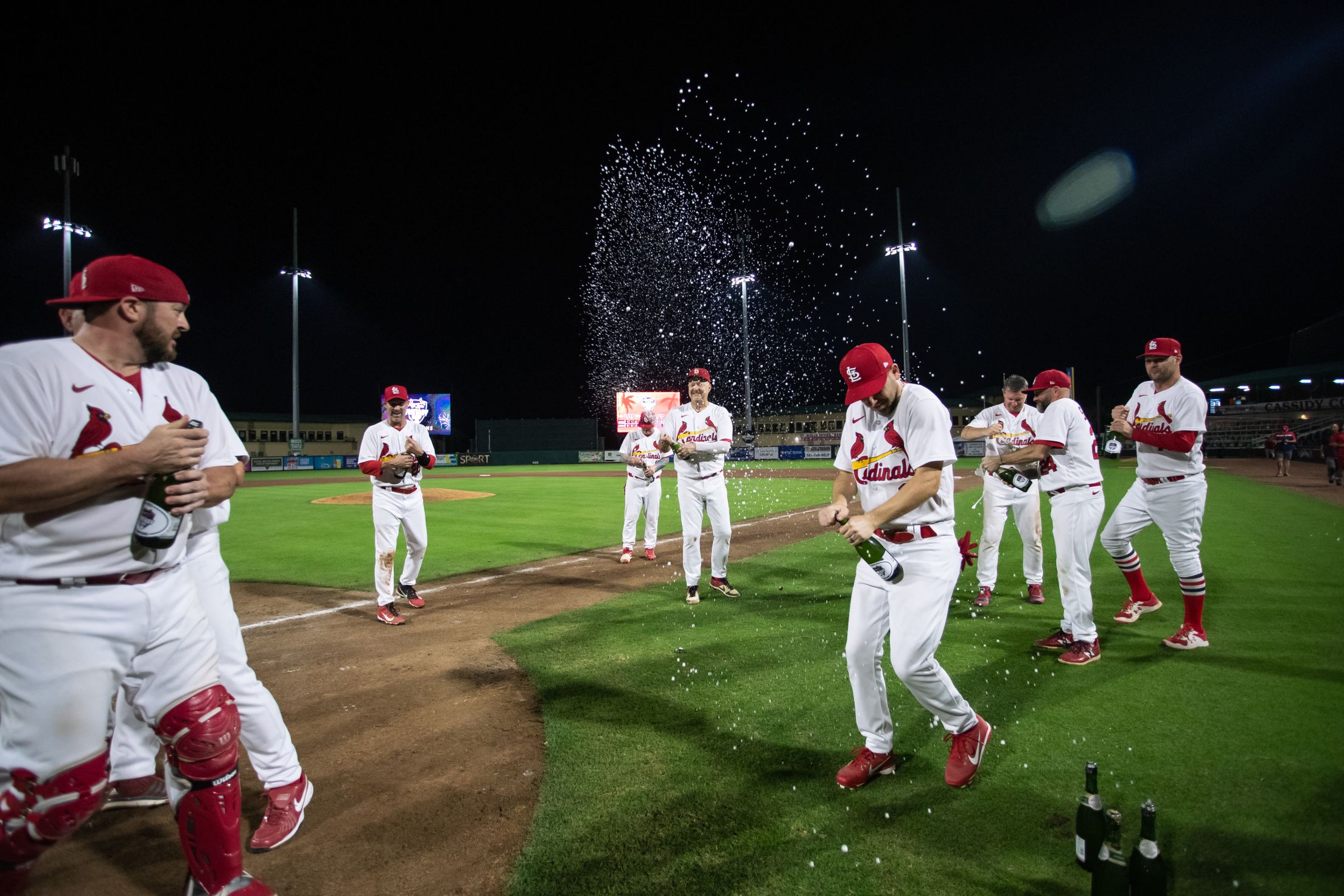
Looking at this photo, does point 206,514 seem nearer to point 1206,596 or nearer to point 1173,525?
point 1173,525

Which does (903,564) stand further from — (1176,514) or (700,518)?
(700,518)

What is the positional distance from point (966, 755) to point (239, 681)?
364 centimetres

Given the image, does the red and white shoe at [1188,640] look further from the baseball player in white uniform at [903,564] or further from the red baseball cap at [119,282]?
the red baseball cap at [119,282]

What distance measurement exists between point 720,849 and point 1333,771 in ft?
10.8

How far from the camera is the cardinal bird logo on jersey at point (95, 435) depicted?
7.57 feet

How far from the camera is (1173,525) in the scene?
18.8 feet

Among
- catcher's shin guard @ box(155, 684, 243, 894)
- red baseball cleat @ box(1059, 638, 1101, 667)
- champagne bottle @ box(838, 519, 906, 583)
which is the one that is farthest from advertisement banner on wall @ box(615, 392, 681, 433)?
catcher's shin guard @ box(155, 684, 243, 894)

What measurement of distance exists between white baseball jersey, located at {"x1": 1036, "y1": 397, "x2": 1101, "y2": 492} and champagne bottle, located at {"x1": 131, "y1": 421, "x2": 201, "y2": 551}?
19.2 ft

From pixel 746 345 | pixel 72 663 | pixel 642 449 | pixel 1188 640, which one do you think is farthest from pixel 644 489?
pixel 746 345

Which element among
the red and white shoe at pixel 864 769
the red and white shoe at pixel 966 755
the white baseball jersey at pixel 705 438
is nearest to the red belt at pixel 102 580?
the red and white shoe at pixel 864 769

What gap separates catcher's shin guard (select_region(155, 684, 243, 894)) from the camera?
2.41m

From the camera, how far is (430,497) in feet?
72.1

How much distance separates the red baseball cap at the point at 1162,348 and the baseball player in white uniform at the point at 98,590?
686 cm

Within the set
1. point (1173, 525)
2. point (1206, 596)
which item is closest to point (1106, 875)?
point (1173, 525)
